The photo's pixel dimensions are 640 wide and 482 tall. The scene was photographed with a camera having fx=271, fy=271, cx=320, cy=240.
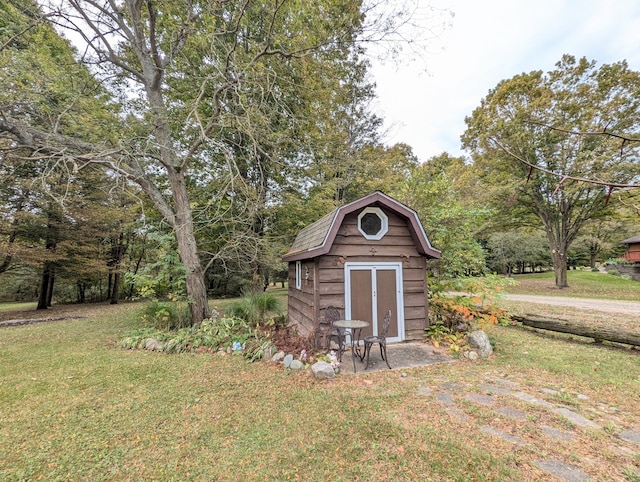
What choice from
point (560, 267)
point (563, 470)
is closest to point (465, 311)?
point (563, 470)

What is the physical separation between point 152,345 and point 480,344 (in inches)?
274

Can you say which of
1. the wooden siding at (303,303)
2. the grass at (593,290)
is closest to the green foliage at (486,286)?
the wooden siding at (303,303)

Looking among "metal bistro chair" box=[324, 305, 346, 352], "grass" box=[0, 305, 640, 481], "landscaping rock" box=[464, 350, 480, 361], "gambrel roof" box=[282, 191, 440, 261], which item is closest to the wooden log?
"grass" box=[0, 305, 640, 481]

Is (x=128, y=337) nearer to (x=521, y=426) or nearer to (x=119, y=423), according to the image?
(x=119, y=423)

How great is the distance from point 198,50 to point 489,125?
13696 mm

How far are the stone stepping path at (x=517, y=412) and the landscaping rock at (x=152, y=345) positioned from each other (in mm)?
5454

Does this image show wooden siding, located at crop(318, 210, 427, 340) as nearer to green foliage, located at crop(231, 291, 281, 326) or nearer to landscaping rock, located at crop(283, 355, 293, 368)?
landscaping rock, located at crop(283, 355, 293, 368)

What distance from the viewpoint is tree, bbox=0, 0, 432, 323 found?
19.6 ft

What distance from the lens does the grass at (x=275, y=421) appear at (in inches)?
102

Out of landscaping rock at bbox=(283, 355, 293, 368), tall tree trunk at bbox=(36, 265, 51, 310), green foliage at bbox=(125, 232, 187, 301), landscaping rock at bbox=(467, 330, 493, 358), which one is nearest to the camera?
landscaping rock at bbox=(283, 355, 293, 368)

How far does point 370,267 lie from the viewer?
19.4 feet

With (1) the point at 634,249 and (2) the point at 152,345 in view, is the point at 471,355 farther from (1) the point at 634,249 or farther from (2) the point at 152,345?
(1) the point at 634,249

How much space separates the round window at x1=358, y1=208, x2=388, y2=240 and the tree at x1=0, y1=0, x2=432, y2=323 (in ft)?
9.04

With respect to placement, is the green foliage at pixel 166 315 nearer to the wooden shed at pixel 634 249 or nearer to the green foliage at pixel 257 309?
the green foliage at pixel 257 309
